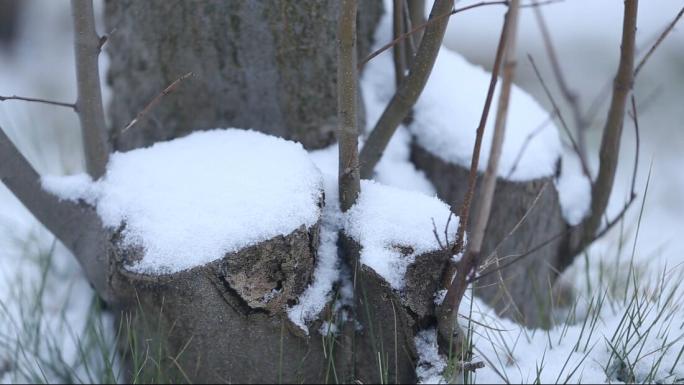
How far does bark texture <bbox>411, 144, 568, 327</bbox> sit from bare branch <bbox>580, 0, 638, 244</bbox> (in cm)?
8

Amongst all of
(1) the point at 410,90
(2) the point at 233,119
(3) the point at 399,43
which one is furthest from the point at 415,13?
(2) the point at 233,119

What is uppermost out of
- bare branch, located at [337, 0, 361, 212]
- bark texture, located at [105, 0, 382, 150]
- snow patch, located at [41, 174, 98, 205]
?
bark texture, located at [105, 0, 382, 150]

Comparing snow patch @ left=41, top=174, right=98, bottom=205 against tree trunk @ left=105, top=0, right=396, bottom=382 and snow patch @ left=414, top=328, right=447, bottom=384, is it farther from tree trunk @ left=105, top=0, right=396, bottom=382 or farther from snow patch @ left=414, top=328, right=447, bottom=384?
snow patch @ left=414, top=328, right=447, bottom=384

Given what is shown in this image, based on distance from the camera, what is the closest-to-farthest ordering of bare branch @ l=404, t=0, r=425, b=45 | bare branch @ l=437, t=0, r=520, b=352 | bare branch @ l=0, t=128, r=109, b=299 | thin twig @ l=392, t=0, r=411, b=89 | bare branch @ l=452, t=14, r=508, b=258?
bare branch @ l=437, t=0, r=520, b=352
bare branch @ l=452, t=14, r=508, b=258
bare branch @ l=0, t=128, r=109, b=299
thin twig @ l=392, t=0, r=411, b=89
bare branch @ l=404, t=0, r=425, b=45

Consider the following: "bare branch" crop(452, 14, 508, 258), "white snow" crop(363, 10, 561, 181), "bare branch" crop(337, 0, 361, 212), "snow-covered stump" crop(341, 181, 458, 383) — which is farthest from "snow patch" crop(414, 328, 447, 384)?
"white snow" crop(363, 10, 561, 181)

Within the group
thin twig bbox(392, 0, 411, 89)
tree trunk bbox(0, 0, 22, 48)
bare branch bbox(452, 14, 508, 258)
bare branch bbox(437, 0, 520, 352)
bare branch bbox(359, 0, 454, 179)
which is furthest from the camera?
tree trunk bbox(0, 0, 22, 48)

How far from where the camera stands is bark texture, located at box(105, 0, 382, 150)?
4.99ft

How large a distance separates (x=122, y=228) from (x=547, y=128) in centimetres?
111

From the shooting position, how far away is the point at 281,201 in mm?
1217

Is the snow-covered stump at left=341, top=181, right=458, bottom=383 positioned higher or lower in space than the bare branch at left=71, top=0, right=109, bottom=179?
lower

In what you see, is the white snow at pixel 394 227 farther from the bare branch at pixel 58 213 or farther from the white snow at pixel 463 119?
the bare branch at pixel 58 213

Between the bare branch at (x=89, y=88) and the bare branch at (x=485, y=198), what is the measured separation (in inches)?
29.3

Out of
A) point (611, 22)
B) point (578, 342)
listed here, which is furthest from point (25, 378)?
point (611, 22)

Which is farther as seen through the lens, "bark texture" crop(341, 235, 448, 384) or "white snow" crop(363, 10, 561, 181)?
"white snow" crop(363, 10, 561, 181)
